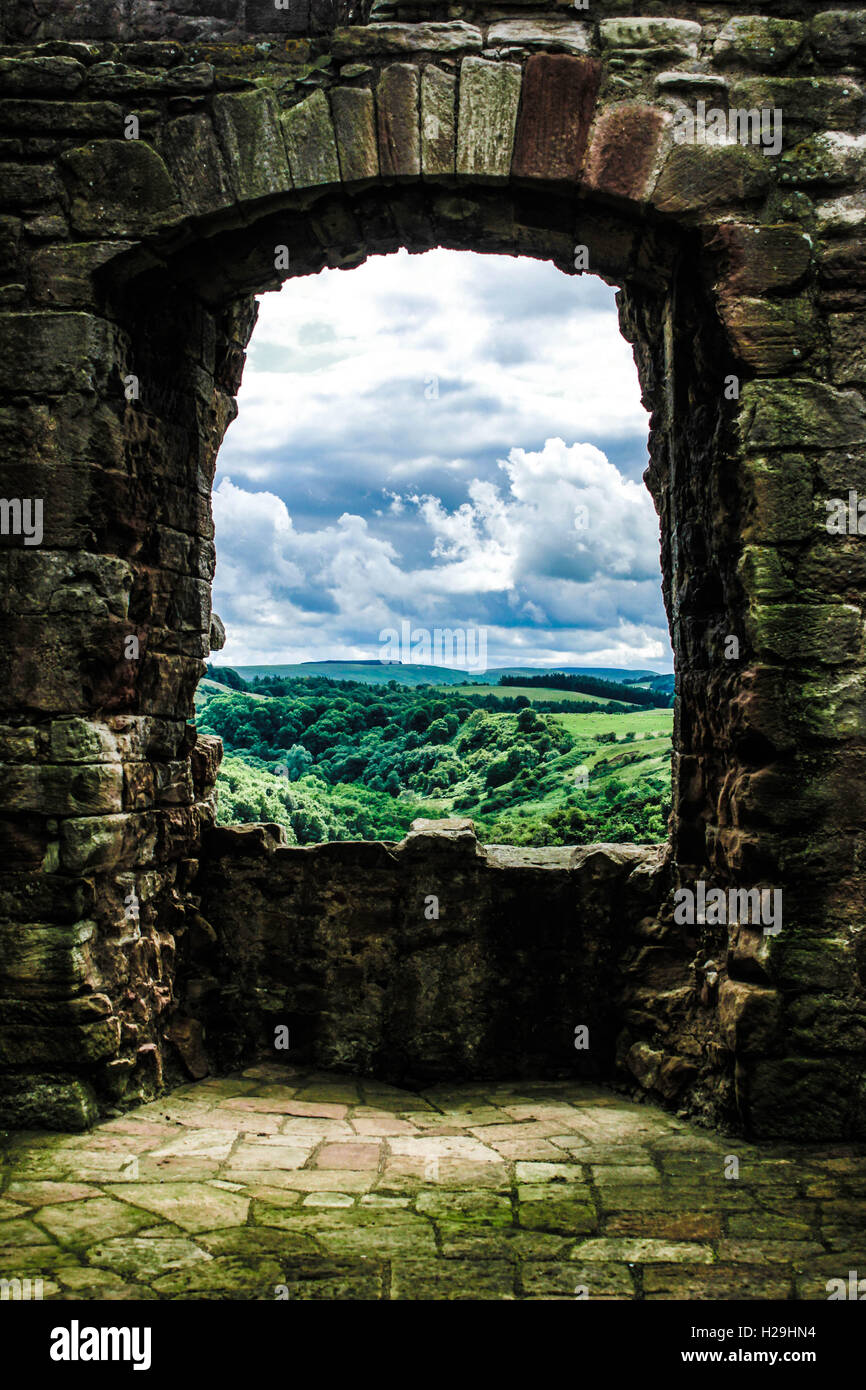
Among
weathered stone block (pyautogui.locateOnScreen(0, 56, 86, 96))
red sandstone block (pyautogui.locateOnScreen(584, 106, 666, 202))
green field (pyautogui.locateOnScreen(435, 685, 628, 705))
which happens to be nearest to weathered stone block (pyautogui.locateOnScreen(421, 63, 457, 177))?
red sandstone block (pyautogui.locateOnScreen(584, 106, 666, 202))

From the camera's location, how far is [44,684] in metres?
4.04

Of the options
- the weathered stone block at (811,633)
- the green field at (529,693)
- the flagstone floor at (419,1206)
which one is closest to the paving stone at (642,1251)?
the flagstone floor at (419,1206)

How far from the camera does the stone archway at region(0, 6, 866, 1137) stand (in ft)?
12.6

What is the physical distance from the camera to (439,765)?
8.53m

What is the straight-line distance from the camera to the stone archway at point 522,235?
A: 384 cm

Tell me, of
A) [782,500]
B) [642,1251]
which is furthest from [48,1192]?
[782,500]

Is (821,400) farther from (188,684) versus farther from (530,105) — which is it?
(188,684)

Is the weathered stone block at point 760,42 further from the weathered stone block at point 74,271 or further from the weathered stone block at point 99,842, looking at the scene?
the weathered stone block at point 99,842

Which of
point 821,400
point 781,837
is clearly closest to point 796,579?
point 821,400

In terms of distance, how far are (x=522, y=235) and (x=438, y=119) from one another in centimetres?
64

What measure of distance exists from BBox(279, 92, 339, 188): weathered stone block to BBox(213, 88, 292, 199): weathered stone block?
38mm

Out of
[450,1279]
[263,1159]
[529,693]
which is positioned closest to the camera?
[450,1279]

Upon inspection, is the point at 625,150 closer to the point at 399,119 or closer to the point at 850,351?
the point at 399,119

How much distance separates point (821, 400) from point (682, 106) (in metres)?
1.33
